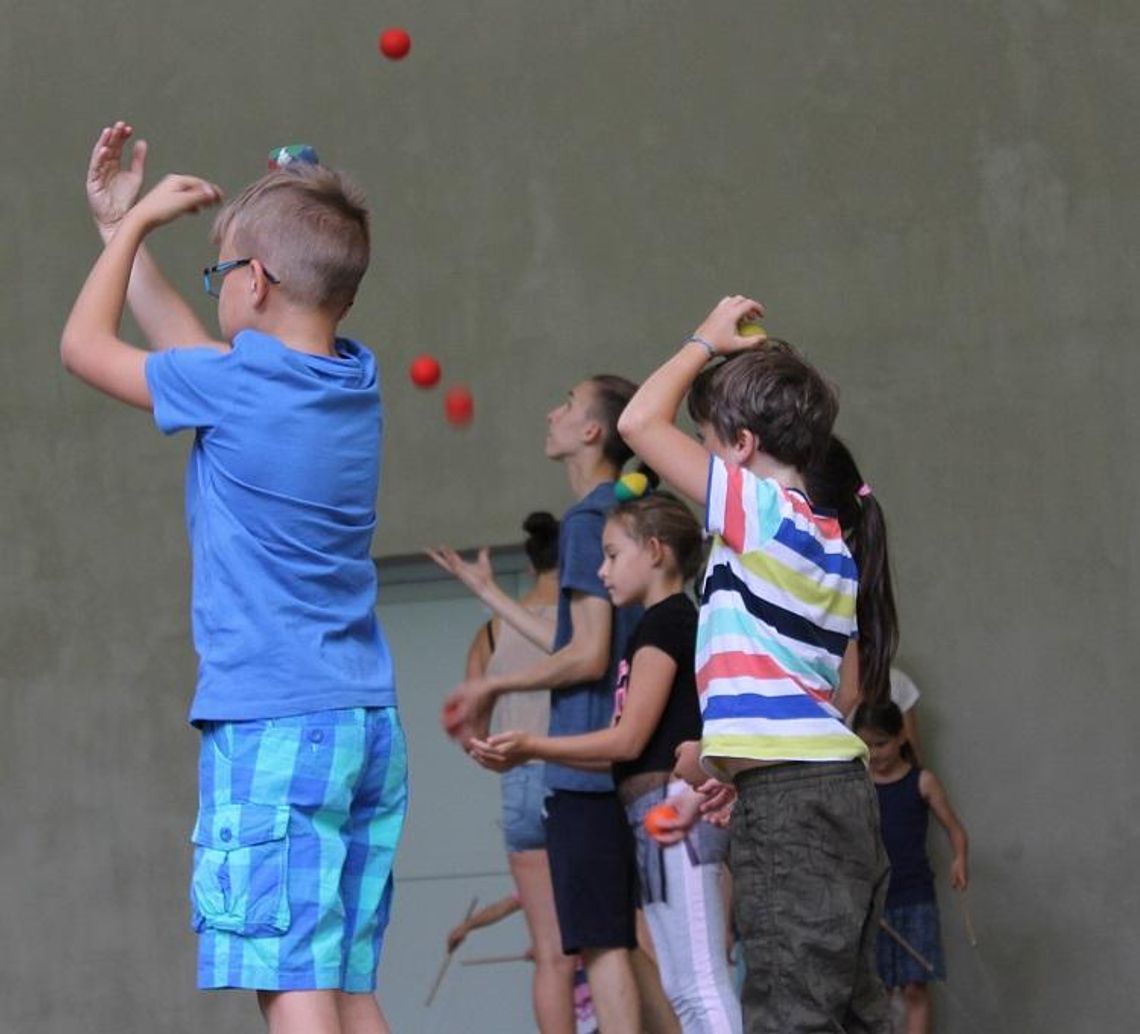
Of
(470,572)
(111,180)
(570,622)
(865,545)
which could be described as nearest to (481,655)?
(470,572)

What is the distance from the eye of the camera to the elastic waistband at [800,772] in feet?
8.48

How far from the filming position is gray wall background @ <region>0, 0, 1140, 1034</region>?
5516mm

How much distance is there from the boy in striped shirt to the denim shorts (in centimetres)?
158

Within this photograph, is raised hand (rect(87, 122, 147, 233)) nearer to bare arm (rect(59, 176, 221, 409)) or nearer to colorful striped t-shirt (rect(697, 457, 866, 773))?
bare arm (rect(59, 176, 221, 409))

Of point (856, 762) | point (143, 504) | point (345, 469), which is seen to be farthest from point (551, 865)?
point (143, 504)

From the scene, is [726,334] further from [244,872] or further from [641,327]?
[641,327]

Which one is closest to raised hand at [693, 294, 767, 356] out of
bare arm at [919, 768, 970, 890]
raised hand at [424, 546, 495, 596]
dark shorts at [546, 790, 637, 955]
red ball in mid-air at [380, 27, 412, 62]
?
dark shorts at [546, 790, 637, 955]

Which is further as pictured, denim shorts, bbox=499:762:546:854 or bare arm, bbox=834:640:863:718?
denim shorts, bbox=499:762:546:854

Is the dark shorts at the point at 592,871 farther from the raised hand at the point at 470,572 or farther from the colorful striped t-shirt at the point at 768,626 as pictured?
the colorful striped t-shirt at the point at 768,626

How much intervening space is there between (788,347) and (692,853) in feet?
3.44

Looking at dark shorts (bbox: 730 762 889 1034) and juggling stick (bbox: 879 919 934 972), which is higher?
dark shorts (bbox: 730 762 889 1034)

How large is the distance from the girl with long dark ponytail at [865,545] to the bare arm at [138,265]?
96 centimetres

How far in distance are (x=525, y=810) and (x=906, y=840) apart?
1.46m

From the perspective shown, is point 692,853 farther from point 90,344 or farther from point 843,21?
point 843,21
